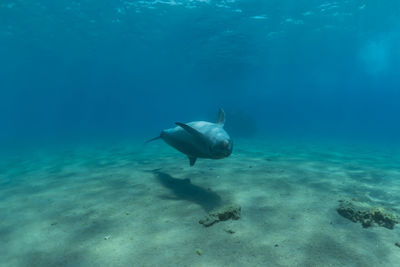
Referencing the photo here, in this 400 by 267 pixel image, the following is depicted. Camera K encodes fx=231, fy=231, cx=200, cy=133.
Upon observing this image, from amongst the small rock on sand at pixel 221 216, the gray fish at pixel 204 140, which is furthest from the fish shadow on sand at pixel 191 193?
the gray fish at pixel 204 140

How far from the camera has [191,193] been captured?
18.3 feet

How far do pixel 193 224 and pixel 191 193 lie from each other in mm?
1669

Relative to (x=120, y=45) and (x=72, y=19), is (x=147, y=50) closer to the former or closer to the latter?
(x=120, y=45)

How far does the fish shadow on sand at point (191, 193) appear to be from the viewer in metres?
4.89

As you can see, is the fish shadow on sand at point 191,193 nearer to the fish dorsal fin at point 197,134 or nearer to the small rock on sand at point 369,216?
the fish dorsal fin at point 197,134

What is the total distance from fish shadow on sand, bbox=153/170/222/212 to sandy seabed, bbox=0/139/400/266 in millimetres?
23

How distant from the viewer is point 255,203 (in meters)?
4.81

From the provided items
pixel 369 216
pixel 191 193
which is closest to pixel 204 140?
pixel 191 193

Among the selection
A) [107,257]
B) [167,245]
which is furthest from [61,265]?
[167,245]

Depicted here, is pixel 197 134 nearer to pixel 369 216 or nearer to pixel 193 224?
pixel 193 224

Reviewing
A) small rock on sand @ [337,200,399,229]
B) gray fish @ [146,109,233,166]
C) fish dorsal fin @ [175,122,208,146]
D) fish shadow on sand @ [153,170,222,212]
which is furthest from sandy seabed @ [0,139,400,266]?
fish dorsal fin @ [175,122,208,146]

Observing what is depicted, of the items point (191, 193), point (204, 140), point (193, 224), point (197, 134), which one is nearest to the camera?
point (193, 224)

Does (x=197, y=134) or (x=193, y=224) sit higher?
(x=197, y=134)

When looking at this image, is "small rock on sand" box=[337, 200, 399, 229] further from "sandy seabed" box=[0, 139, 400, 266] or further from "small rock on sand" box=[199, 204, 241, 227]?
"small rock on sand" box=[199, 204, 241, 227]
